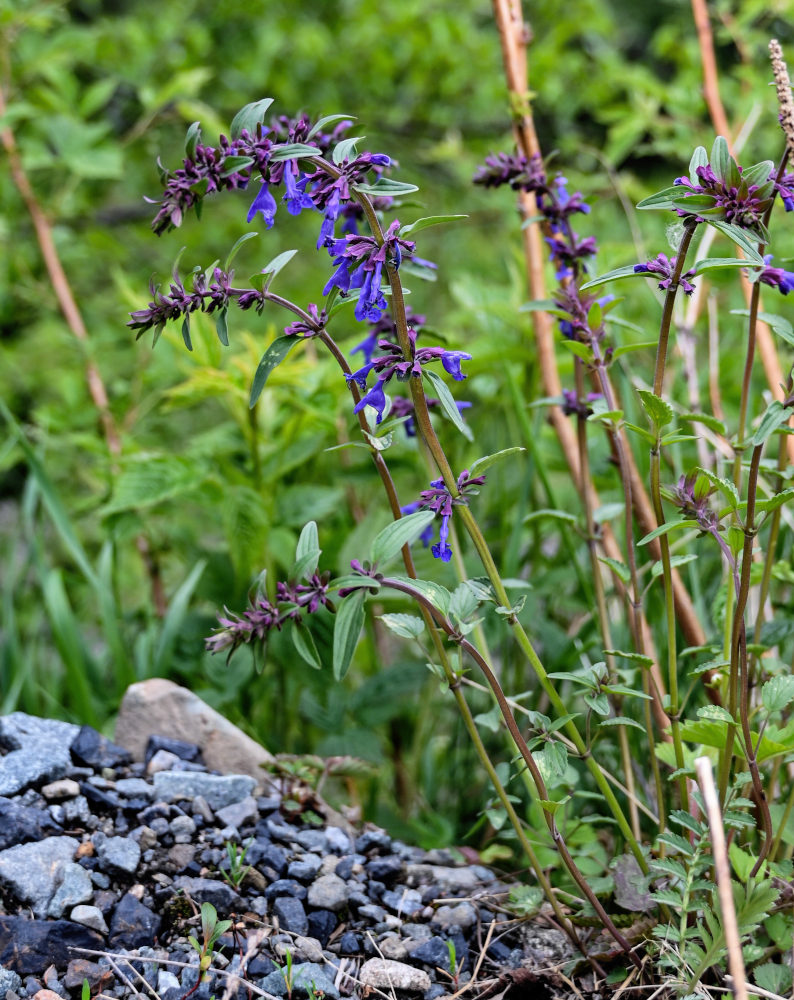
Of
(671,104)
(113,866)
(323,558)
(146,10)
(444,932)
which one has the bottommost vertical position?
(444,932)

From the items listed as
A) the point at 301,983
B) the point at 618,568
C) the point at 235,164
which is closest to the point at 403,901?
the point at 301,983

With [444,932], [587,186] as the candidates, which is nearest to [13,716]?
[444,932]

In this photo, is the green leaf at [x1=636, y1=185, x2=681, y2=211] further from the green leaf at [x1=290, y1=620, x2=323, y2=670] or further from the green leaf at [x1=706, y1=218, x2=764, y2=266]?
the green leaf at [x1=290, y1=620, x2=323, y2=670]

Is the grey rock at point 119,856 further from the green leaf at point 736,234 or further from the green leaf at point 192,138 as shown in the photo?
the green leaf at point 736,234

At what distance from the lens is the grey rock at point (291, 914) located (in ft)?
4.00

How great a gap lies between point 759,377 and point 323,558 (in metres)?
1.47

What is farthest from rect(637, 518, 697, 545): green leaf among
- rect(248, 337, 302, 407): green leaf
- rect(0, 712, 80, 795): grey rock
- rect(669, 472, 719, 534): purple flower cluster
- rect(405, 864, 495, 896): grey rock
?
rect(0, 712, 80, 795): grey rock

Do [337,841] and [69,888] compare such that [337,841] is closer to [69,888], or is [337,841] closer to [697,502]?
[69,888]

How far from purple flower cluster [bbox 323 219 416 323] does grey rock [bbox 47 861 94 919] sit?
82 cm

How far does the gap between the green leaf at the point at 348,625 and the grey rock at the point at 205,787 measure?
547mm

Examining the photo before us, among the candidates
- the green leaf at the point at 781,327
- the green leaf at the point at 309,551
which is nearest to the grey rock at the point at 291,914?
the green leaf at the point at 309,551

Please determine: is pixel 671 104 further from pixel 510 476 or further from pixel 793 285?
pixel 793 285

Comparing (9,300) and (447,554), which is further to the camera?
(9,300)

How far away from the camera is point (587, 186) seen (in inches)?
117
